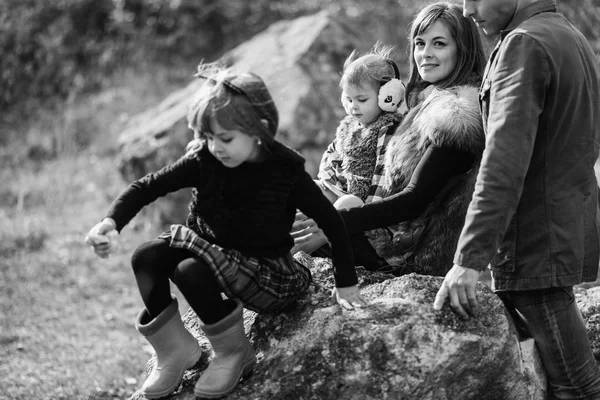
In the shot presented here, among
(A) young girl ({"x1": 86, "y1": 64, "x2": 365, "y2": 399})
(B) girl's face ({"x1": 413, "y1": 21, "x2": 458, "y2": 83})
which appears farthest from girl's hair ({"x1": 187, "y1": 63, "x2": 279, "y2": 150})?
(B) girl's face ({"x1": 413, "y1": 21, "x2": 458, "y2": 83})

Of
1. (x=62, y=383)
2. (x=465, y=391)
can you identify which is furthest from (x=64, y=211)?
(x=465, y=391)

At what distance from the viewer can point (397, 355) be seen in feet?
7.91

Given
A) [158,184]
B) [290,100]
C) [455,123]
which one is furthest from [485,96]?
[290,100]

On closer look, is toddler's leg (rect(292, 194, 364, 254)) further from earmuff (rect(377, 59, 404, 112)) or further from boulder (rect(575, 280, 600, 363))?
boulder (rect(575, 280, 600, 363))

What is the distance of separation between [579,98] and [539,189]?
0.34m

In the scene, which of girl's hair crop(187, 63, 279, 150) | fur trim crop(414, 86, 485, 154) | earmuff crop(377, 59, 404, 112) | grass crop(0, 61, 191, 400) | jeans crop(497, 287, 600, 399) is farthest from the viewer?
grass crop(0, 61, 191, 400)

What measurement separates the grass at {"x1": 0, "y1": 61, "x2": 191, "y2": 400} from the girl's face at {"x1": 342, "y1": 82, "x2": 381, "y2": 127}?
2087 mm

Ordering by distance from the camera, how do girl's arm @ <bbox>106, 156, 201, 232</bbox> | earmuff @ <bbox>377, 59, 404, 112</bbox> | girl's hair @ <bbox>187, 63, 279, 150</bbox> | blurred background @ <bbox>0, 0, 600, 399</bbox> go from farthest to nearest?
blurred background @ <bbox>0, 0, 600, 399</bbox>
earmuff @ <bbox>377, 59, 404, 112</bbox>
girl's arm @ <bbox>106, 156, 201, 232</bbox>
girl's hair @ <bbox>187, 63, 279, 150</bbox>

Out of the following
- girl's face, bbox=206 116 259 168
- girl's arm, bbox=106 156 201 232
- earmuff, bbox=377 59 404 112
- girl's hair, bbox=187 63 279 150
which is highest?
girl's hair, bbox=187 63 279 150

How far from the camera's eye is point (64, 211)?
25.4ft

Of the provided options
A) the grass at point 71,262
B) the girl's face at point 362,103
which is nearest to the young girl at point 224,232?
the girl's face at point 362,103

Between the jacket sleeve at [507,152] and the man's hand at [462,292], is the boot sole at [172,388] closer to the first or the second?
the man's hand at [462,292]

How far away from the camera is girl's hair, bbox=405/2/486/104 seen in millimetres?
3072

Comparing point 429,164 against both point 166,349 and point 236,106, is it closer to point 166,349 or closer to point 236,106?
point 236,106
